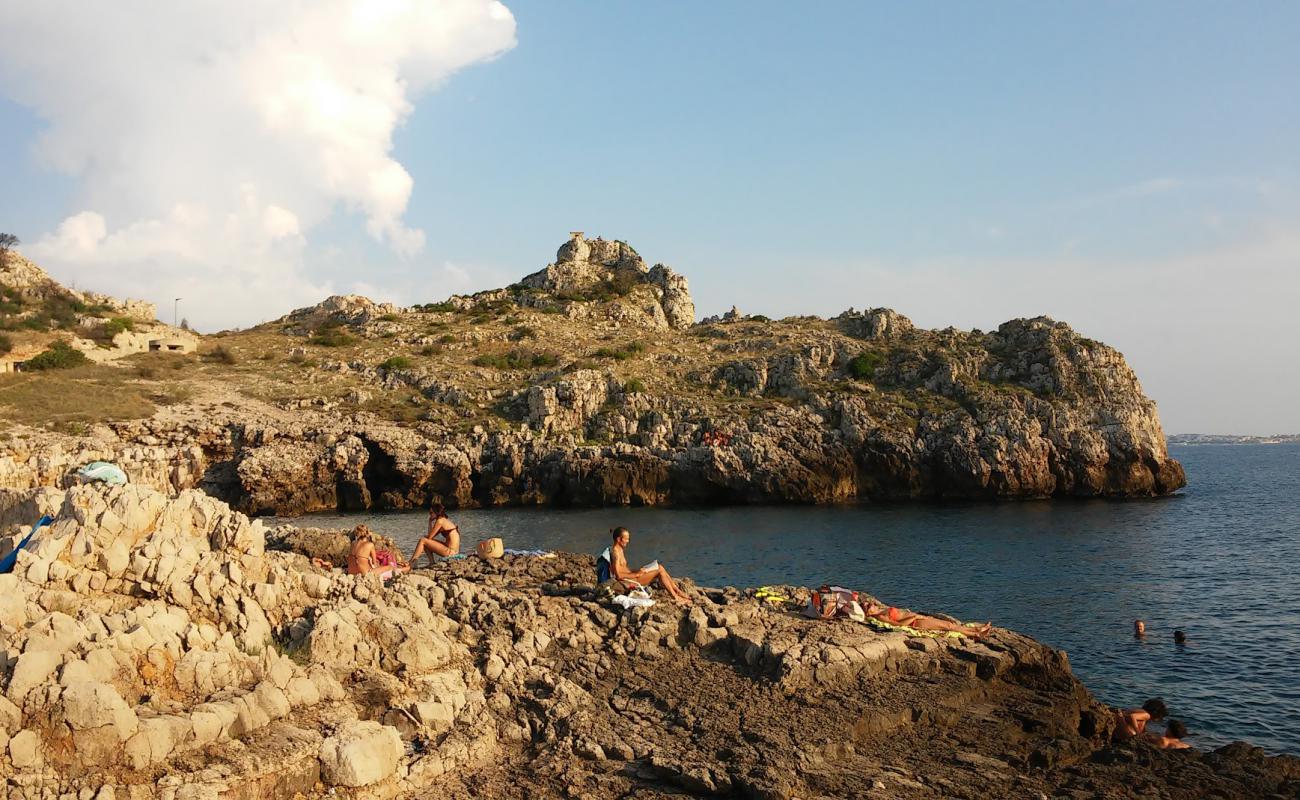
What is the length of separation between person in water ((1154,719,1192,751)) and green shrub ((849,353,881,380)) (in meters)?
51.5

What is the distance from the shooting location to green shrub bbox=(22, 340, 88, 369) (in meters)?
62.2

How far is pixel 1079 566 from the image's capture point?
1294 inches

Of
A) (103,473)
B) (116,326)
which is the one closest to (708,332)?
(116,326)

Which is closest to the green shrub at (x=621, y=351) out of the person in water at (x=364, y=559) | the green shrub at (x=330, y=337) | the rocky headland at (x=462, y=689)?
the green shrub at (x=330, y=337)

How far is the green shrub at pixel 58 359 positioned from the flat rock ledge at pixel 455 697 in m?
57.8

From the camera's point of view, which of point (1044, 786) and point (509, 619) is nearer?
point (1044, 786)

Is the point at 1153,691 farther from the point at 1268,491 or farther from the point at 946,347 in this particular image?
the point at 1268,491

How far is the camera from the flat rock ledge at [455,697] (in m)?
9.25

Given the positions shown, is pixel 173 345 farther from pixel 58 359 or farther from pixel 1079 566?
pixel 1079 566

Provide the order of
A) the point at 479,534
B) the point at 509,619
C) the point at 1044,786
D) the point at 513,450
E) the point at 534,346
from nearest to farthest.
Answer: the point at 1044,786
the point at 509,619
the point at 479,534
the point at 513,450
the point at 534,346

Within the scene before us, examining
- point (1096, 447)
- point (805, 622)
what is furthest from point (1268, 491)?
point (805, 622)

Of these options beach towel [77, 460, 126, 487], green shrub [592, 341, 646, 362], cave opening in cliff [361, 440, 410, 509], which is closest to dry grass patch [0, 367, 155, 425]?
cave opening in cliff [361, 440, 410, 509]

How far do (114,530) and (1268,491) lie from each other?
80.8 m

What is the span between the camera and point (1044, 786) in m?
11.4
